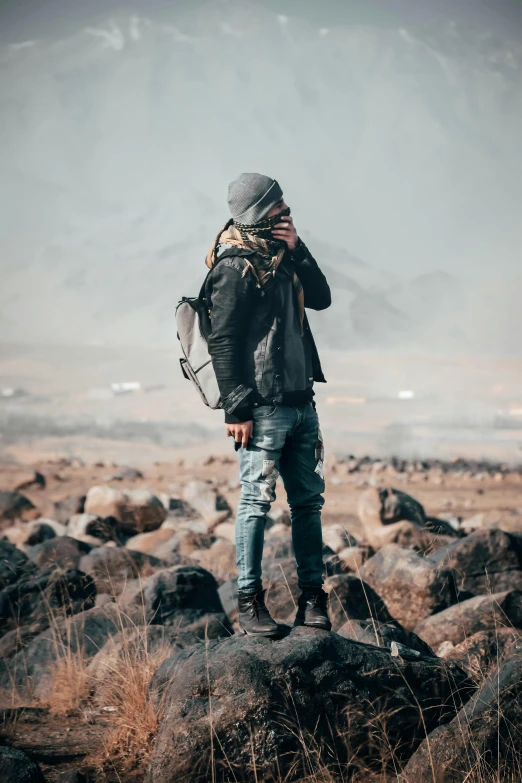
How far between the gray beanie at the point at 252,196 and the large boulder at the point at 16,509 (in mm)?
9579

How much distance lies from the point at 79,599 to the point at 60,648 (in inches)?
45.7

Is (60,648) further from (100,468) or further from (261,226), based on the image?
(100,468)

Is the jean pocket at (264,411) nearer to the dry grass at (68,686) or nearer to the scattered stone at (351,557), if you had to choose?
the dry grass at (68,686)

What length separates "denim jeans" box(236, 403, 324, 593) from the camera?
12.7ft

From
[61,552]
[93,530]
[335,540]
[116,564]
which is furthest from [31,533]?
[335,540]

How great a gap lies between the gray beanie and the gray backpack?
48cm

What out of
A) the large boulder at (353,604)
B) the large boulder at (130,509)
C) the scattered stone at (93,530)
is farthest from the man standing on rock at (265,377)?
the large boulder at (130,509)

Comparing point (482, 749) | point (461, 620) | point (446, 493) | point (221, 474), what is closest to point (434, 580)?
point (461, 620)

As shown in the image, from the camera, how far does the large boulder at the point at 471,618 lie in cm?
548

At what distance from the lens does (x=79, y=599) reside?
22.0 feet

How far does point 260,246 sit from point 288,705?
7.16 ft

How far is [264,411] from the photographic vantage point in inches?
153

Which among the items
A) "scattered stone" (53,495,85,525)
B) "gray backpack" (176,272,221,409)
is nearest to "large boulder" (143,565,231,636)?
"gray backpack" (176,272,221,409)

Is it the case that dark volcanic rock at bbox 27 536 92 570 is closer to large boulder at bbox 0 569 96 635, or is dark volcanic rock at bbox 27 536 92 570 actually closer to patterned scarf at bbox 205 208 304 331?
large boulder at bbox 0 569 96 635
